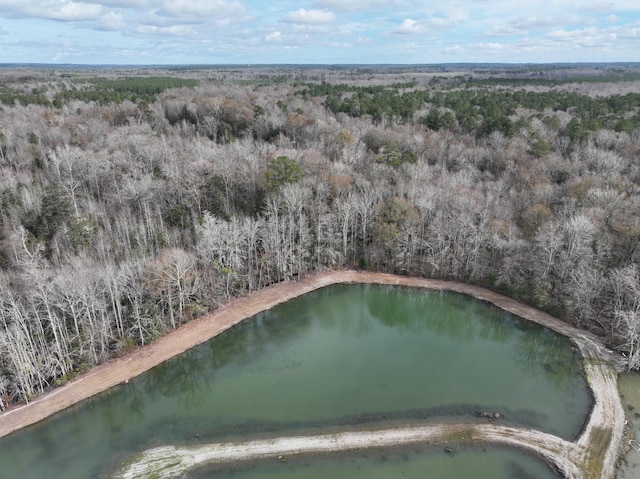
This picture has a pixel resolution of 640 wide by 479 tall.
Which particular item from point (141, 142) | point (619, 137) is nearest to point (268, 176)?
point (141, 142)

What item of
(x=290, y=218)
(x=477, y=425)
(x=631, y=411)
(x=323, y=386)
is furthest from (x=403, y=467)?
(x=290, y=218)

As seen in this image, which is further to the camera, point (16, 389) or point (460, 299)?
point (460, 299)

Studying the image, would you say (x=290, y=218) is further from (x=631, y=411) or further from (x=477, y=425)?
(x=631, y=411)

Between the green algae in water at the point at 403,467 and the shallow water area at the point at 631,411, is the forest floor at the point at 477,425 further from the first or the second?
the green algae in water at the point at 403,467

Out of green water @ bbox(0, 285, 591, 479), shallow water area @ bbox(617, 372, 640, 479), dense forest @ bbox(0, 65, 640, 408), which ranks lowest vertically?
green water @ bbox(0, 285, 591, 479)

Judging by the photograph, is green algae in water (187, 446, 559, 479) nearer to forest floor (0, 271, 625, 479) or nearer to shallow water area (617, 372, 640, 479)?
forest floor (0, 271, 625, 479)

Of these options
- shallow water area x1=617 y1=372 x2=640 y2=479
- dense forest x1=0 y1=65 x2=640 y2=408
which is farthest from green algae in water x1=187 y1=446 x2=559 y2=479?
dense forest x1=0 y1=65 x2=640 y2=408

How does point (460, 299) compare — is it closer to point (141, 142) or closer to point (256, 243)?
point (256, 243)
